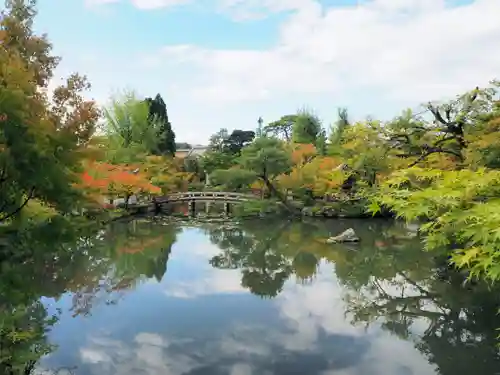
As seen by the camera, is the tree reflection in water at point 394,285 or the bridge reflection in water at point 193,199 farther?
the bridge reflection in water at point 193,199

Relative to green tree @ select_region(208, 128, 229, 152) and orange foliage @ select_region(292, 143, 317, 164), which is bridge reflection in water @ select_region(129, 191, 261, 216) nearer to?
orange foliage @ select_region(292, 143, 317, 164)

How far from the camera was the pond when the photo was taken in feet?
19.2

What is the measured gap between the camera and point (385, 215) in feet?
82.3

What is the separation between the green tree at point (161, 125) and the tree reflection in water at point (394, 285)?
17.6 metres

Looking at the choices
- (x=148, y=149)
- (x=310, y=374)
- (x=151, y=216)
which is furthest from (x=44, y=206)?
(x=148, y=149)

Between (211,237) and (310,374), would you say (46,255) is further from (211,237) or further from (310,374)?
(310,374)

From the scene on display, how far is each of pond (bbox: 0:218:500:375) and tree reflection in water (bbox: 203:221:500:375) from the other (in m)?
0.03

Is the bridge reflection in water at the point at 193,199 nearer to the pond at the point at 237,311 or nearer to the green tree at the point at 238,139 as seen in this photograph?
the pond at the point at 237,311

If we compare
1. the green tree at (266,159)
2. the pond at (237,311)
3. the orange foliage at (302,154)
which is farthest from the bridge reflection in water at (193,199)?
the pond at (237,311)

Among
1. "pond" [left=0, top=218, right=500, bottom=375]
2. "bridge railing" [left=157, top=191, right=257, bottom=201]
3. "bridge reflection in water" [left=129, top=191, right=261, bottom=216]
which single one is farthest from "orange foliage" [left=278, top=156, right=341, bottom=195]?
"pond" [left=0, top=218, right=500, bottom=375]

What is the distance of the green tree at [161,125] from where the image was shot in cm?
3459

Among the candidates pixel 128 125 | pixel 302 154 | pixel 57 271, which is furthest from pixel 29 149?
pixel 128 125

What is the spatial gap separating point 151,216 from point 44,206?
62.0 ft

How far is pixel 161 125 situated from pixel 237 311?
28.4 m
